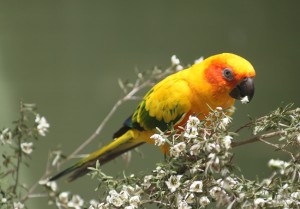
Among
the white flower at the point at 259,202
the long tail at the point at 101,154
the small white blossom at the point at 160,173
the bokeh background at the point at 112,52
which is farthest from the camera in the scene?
the bokeh background at the point at 112,52

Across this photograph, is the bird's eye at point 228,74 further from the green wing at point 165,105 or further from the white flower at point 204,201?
the white flower at point 204,201

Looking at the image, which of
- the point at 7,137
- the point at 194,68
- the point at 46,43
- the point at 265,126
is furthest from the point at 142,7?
the point at 265,126

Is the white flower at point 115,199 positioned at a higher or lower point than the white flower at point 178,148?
lower

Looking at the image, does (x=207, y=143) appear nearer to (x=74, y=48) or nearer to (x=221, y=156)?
(x=221, y=156)

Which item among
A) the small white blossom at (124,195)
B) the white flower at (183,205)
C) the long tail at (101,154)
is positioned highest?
the long tail at (101,154)

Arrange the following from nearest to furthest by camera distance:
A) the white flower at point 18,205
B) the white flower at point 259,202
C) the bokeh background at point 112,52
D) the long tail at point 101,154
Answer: the white flower at point 259,202
the white flower at point 18,205
the long tail at point 101,154
the bokeh background at point 112,52

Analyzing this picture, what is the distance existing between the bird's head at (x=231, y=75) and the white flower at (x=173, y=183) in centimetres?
33

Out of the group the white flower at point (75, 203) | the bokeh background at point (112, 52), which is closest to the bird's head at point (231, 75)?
the white flower at point (75, 203)

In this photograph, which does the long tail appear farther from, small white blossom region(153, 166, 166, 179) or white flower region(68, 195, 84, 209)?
small white blossom region(153, 166, 166, 179)

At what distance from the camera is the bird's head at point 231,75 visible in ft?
3.56

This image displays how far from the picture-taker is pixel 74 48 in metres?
1.71

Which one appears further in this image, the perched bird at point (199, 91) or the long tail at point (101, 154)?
the long tail at point (101, 154)

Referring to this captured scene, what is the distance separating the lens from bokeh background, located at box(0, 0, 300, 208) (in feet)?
5.50

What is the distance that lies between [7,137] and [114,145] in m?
0.28
